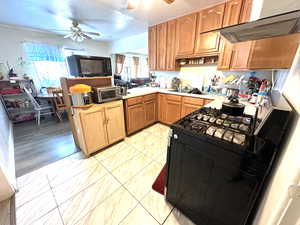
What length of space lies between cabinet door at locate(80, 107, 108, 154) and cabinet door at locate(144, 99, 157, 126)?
1049 millimetres

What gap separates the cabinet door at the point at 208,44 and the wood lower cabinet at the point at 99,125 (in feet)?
6.19

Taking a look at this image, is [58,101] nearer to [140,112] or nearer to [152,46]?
[140,112]

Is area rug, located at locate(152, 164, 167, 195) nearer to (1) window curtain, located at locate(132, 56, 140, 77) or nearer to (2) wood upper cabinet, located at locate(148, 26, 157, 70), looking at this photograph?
(2) wood upper cabinet, located at locate(148, 26, 157, 70)

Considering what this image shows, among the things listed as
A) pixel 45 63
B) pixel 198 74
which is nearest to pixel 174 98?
pixel 198 74

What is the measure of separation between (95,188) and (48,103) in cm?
380

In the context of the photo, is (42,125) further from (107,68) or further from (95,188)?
(95,188)

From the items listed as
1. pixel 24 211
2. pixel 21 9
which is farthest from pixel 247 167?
pixel 21 9

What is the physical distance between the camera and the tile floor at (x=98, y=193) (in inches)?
47.4

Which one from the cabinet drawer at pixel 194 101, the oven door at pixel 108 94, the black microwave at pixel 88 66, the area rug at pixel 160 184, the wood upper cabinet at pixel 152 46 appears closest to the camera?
the area rug at pixel 160 184

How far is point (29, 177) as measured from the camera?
1.66m

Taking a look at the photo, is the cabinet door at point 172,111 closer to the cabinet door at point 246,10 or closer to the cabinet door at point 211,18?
the cabinet door at point 211,18

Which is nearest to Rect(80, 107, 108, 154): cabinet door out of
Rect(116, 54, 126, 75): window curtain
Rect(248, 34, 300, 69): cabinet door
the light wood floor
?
the light wood floor

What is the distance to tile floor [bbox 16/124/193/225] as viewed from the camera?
1.20 meters

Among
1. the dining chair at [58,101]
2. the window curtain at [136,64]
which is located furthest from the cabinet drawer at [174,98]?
the window curtain at [136,64]
